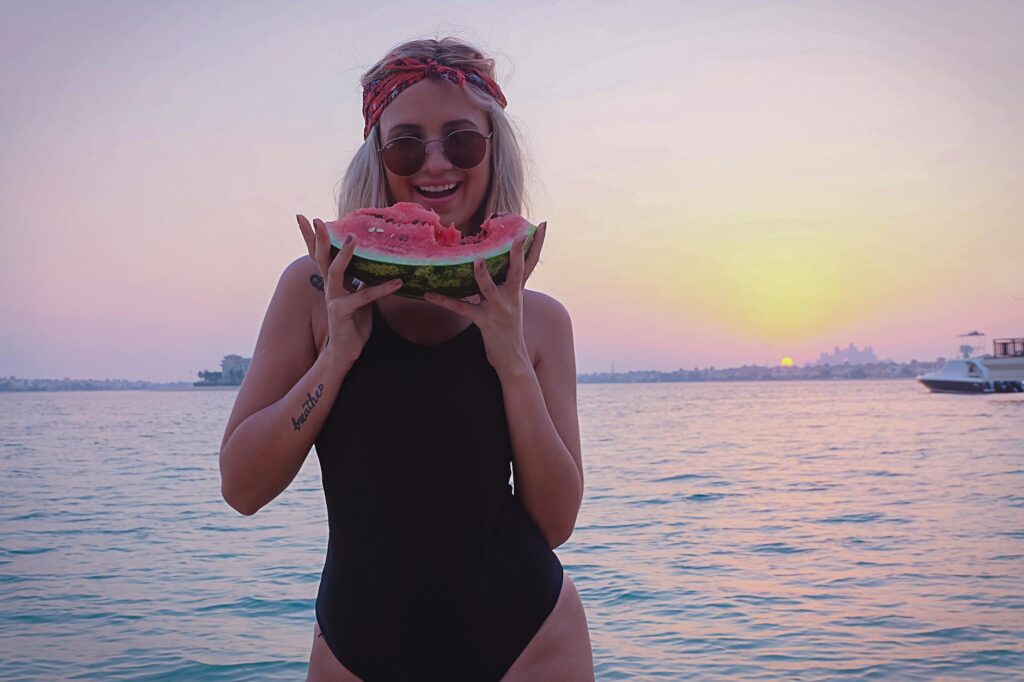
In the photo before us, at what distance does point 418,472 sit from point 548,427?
0.32 m

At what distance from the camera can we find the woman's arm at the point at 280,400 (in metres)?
2.03

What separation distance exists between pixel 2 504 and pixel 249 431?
21605mm

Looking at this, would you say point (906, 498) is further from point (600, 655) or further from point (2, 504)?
point (2, 504)

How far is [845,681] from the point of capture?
7.75 meters

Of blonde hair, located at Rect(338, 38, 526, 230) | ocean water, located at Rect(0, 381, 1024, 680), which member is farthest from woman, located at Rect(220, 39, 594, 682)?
ocean water, located at Rect(0, 381, 1024, 680)

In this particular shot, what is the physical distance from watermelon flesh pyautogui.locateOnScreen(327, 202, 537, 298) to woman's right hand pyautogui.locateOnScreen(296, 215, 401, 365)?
3cm

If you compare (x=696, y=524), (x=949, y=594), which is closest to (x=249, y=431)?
(x=949, y=594)

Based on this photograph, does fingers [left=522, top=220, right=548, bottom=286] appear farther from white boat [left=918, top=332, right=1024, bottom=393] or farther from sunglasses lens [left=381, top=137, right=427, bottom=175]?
white boat [left=918, top=332, right=1024, bottom=393]

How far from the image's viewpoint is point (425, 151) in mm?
2355

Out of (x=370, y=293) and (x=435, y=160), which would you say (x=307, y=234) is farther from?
(x=435, y=160)

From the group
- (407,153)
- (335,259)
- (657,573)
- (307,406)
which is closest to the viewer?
(335,259)

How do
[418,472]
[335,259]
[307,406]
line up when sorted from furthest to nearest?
[418,472] < [307,406] < [335,259]

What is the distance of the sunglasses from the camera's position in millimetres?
2346

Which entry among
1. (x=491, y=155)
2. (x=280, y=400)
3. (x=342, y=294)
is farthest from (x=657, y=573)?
(x=342, y=294)
